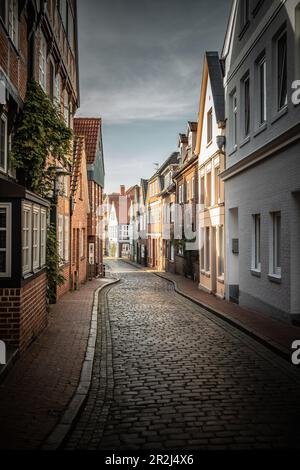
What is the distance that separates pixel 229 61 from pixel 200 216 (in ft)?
26.5

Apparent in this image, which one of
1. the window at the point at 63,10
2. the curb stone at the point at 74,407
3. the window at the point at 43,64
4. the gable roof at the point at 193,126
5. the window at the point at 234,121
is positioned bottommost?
the curb stone at the point at 74,407

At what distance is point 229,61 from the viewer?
16.9m

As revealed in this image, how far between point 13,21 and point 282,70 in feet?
20.8

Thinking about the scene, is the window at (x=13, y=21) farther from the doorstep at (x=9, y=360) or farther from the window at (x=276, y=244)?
the window at (x=276, y=244)

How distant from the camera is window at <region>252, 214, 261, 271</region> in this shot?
14242 mm

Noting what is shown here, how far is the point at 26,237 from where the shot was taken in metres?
8.73

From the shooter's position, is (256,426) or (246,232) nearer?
(256,426)

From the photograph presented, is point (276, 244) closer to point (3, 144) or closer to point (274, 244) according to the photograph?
point (274, 244)

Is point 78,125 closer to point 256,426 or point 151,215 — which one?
point 151,215

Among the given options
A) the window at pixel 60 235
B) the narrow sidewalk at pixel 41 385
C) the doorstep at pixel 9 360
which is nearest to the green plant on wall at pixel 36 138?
the narrow sidewalk at pixel 41 385

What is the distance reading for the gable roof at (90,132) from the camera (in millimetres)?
29766

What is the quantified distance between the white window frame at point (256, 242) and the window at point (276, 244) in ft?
5.31

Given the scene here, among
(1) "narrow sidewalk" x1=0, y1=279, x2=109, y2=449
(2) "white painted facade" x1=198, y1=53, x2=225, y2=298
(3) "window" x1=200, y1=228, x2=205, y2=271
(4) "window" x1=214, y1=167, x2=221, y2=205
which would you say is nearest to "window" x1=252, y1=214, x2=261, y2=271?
(2) "white painted facade" x1=198, y1=53, x2=225, y2=298
